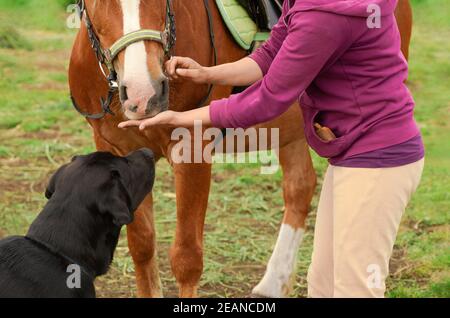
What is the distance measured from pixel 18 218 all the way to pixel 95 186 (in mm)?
2989

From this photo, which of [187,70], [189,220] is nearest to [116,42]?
[187,70]

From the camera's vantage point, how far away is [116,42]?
373 cm

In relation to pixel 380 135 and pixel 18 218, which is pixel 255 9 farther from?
pixel 18 218

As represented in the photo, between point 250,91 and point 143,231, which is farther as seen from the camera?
point 143,231

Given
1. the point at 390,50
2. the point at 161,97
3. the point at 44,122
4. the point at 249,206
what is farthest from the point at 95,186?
the point at 44,122

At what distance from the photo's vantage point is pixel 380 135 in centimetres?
339

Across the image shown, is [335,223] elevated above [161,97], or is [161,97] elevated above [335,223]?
[161,97]

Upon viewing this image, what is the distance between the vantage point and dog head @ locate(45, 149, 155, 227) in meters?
3.61

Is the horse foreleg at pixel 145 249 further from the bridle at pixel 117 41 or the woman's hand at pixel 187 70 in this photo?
the woman's hand at pixel 187 70

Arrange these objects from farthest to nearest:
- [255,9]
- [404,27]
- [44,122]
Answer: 1. [44,122]
2. [404,27]
3. [255,9]

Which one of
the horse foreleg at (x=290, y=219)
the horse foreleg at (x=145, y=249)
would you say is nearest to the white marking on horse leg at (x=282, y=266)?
the horse foreleg at (x=290, y=219)

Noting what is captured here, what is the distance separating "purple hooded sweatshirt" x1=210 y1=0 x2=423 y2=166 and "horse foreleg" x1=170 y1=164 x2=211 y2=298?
1.14 meters
